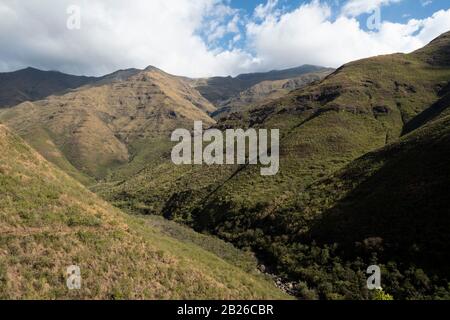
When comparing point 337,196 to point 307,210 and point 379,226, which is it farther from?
point 379,226

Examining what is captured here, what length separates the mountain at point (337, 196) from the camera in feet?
111

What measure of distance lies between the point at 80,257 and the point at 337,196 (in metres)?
38.2

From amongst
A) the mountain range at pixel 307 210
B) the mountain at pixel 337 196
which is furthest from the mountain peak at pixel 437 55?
the mountain range at pixel 307 210

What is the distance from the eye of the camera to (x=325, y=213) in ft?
152

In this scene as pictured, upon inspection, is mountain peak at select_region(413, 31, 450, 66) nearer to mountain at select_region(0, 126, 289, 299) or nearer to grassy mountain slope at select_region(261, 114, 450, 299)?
grassy mountain slope at select_region(261, 114, 450, 299)

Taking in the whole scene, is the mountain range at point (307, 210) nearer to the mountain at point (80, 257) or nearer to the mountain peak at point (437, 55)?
the mountain at point (80, 257)

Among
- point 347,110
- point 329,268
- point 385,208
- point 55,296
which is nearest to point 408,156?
point 385,208

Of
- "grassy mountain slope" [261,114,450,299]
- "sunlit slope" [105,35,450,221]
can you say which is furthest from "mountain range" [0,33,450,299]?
"sunlit slope" [105,35,450,221]

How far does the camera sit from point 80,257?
23.3 meters

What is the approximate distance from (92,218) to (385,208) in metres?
33.3

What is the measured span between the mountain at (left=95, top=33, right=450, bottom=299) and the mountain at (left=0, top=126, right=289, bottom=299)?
9503 millimetres

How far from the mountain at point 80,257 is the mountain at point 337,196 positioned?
9.50 m

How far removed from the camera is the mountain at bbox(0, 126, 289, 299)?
20.5m

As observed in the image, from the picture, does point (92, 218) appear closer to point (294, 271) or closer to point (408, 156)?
point (294, 271)
